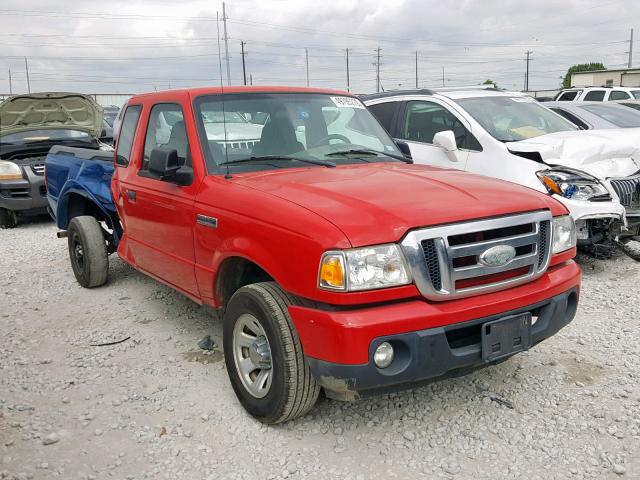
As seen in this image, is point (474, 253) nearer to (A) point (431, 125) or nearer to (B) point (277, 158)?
(B) point (277, 158)

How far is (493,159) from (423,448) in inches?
159

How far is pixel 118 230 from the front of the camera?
19.4 feet

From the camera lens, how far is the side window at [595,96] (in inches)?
662

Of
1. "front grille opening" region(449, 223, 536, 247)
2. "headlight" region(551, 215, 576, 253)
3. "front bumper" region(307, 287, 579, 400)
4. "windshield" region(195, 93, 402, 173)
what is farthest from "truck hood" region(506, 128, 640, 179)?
"front bumper" region(307, 287, 579, 400)

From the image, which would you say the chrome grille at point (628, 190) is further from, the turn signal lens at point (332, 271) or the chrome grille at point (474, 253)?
the turn signal lens at point (332, 271)

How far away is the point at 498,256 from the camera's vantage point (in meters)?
2.90

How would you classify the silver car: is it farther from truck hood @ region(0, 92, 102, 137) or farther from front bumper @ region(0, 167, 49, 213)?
front bumper @ region(0, 167, 49, 213)

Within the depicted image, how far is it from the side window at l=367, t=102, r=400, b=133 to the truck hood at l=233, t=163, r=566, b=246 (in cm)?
391

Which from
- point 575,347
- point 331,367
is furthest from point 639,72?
point 331,367


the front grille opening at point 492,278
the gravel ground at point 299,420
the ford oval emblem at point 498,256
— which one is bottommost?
the gravel ground at point 299,420

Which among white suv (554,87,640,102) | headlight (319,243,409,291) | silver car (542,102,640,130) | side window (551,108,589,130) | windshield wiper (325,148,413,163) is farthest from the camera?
white suv (554,87,640,102)

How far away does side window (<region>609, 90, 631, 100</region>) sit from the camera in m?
16.8

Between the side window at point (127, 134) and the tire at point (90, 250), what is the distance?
3.40ft

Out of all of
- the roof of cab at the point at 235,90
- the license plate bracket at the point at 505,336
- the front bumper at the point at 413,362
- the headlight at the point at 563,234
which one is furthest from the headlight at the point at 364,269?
the roof of cab at the point at 235,90
